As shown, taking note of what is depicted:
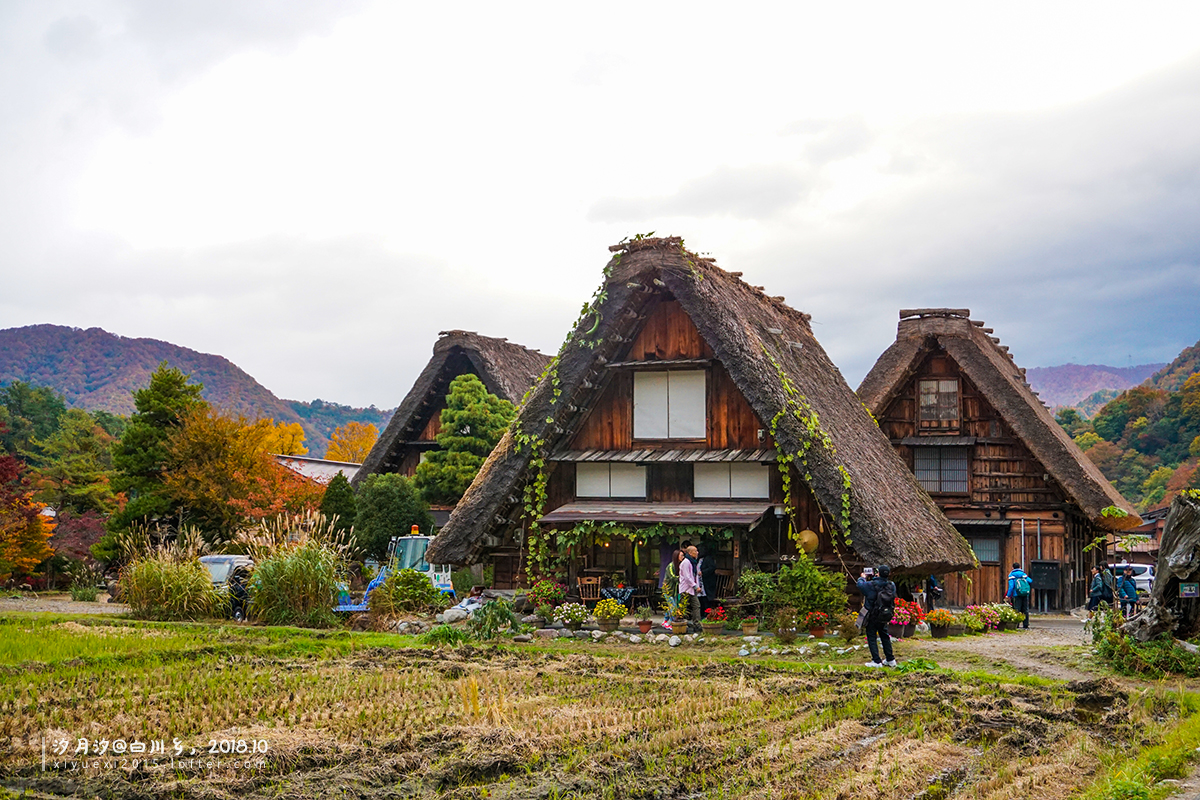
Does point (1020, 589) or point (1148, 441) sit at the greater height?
point (1148, 441)

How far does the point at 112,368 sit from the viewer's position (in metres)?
88.2

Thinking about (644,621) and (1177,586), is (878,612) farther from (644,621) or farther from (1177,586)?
(644,621)

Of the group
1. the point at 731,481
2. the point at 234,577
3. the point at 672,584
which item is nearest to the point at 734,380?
the point at 731,481

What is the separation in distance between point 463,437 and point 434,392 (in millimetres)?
4465

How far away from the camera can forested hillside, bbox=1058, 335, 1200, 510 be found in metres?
48.1

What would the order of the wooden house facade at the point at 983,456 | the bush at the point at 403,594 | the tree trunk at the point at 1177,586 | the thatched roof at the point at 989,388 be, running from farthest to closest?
the wooden house facade at the point at 983,456, the thatched roof at the point at 989,388, the bush at the point at 403,594, the tree trunk at the point at 1177,586

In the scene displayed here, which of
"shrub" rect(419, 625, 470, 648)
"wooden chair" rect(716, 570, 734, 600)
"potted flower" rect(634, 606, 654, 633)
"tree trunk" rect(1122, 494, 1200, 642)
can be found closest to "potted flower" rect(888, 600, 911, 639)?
"wooden chair" rect(716, 570, 734, 600)

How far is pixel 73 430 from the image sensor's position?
3441 centimetres

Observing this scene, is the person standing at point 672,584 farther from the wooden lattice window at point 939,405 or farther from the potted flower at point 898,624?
the wooden lattice window at point 939,405

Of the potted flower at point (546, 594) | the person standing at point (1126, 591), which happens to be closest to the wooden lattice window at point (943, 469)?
the person standing at point (1126, 591)

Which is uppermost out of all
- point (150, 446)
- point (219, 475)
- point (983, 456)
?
point (150, 446)

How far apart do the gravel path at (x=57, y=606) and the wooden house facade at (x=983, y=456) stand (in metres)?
17.6

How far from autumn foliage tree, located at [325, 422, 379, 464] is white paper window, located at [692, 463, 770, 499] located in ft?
117

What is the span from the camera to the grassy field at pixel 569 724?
7211 millimetres
